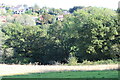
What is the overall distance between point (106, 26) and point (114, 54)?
8.28 metres

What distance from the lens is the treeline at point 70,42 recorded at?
45.9 meters

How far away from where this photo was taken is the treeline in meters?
45.9

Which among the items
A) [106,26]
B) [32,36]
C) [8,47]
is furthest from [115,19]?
[8,47]

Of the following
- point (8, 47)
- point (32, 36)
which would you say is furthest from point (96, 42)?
point (8, 47)

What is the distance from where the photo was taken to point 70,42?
5356 cm

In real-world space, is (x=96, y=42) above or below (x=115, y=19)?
below

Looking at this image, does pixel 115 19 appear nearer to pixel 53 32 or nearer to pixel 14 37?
pixel 53 32

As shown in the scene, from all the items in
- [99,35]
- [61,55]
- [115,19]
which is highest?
[115,19]

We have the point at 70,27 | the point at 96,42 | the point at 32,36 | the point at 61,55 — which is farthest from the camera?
the point at 32,36

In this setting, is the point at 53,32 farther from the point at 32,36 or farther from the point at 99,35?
the point at 99,35

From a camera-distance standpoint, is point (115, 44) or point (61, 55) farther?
point (61, 55)

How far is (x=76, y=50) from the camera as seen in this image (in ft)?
160

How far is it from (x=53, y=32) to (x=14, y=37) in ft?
34.1

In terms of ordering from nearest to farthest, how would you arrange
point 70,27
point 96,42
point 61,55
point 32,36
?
point 96,42, point 61,55, point 70,27, point 32,36
